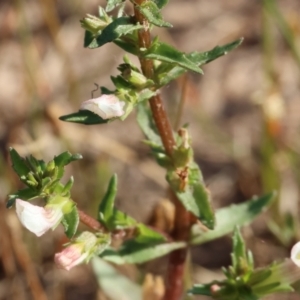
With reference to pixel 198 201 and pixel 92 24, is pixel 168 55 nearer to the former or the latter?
pixel 92 24

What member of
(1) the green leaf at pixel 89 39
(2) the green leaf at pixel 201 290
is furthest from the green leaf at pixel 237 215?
(1) the green leaf at pixel 89 39

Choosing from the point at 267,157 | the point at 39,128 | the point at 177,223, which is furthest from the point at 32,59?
the point at 177,223

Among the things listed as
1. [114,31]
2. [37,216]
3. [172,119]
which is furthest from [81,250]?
[172,119]

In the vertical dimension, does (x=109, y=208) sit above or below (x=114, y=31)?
below

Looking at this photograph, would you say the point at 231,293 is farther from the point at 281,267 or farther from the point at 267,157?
the point at 267,157

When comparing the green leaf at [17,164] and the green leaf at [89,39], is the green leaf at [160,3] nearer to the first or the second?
the green leaf at [89,39]

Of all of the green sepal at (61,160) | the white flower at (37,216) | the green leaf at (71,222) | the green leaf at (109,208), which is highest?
the green sepal at (61,160)
